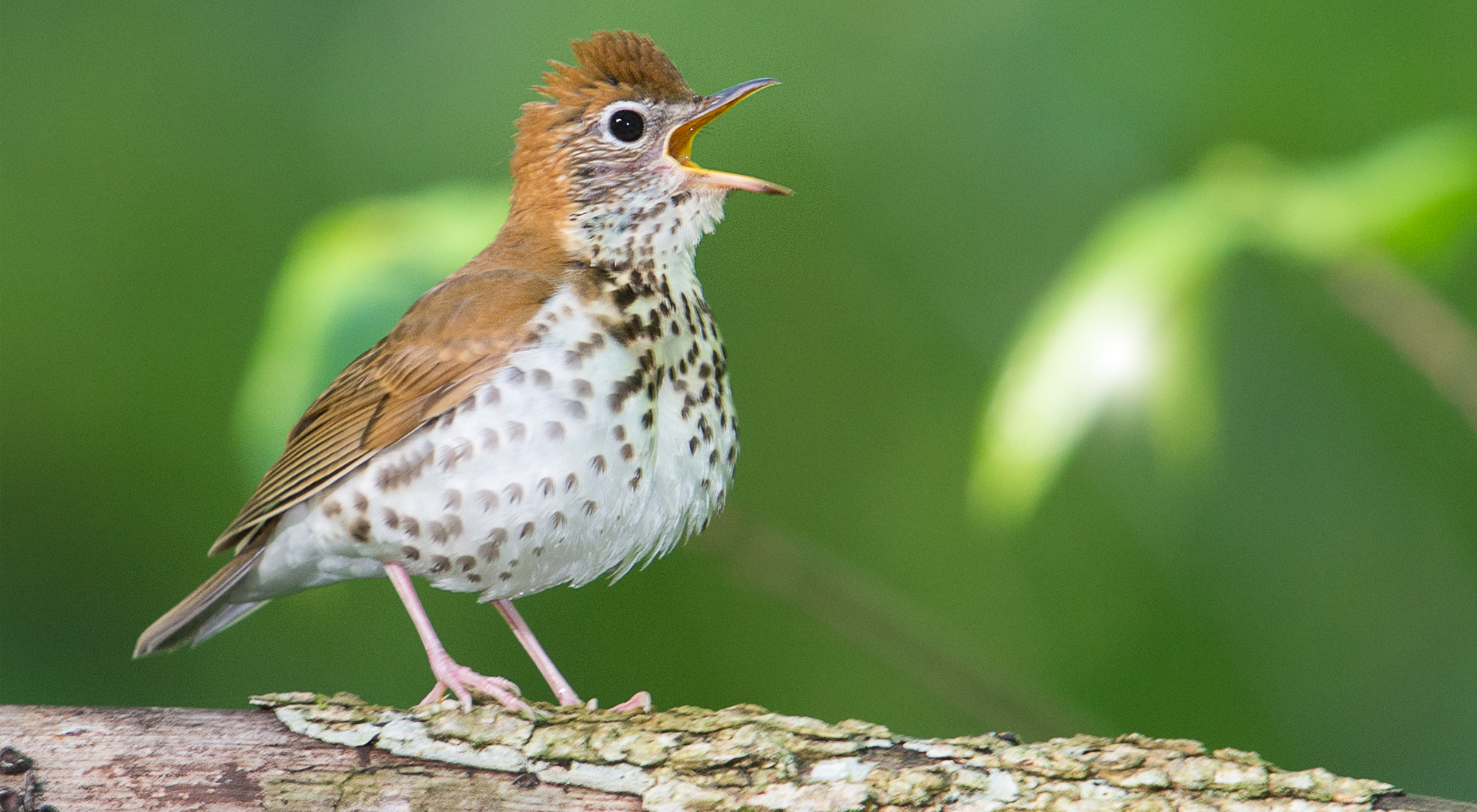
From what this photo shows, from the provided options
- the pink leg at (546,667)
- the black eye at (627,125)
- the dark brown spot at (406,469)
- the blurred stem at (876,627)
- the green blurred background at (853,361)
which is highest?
the green blurred background at (853,361)

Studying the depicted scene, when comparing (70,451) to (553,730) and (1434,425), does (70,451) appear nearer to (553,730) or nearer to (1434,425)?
(553,730)

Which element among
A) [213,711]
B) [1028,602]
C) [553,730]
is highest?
[1028,602]

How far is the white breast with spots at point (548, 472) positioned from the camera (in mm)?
2416

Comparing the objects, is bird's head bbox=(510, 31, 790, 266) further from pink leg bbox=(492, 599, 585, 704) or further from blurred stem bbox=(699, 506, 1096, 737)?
pink leg bbox=(492, 599, 585, 704)

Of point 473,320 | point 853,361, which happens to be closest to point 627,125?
point 473,320

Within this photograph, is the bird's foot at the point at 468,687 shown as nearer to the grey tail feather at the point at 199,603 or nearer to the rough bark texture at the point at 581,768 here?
the rough bark texture at the point at 581,768

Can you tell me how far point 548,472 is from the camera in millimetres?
2402

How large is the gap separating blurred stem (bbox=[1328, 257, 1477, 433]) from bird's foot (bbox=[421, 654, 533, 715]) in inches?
57.6

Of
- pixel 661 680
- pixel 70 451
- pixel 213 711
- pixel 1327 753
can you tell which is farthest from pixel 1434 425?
pixel 70 451

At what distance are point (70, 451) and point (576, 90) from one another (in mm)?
3187

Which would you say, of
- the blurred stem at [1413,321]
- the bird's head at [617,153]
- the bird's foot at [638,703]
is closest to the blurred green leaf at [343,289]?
the bird's head at [617,153]

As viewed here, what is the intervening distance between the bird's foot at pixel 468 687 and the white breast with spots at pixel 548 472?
0.16m

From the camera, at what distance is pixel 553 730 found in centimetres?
211

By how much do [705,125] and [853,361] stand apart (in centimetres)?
271
